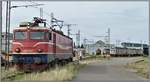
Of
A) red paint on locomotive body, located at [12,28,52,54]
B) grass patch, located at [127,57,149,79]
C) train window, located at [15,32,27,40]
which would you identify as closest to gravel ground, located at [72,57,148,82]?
grass patch, located at [127,57,149,79]

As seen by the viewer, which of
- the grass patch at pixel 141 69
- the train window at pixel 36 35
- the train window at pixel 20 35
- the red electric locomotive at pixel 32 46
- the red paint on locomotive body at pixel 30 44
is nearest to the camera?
the grass patch at pixel 141 69

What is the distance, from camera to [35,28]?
27188mm

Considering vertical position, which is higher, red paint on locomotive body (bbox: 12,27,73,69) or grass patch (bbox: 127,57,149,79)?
red paint on locomotive body (bbox: 12,27,73,69)

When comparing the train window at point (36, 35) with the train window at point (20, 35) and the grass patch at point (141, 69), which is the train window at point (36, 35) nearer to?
the train window at point (20, 35)

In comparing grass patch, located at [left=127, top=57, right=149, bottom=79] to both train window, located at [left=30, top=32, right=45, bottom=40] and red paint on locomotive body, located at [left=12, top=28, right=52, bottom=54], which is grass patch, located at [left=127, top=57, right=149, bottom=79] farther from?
train window, located at [left=30, top=32, right=45, bottom=40]

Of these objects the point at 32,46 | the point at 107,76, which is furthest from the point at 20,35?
the point at 107,76

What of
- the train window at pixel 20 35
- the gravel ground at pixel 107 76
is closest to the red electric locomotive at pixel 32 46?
the train window at pixel 20 35

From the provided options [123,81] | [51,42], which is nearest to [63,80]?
[123,81]

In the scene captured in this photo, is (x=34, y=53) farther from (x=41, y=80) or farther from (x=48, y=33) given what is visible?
(x=41, y=80)

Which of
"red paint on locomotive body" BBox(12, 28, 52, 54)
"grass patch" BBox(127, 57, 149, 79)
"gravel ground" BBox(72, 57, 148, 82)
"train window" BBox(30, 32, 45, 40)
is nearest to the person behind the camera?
"gravel ground" BBox(72, 57, 148, 82)

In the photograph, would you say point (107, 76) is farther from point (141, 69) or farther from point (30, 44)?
point (141, 69)

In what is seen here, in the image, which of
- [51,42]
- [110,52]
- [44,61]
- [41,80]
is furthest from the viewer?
[110,52]

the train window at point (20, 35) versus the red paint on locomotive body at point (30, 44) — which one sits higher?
the train window at point (20, 35)

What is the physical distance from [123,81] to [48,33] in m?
9.21
